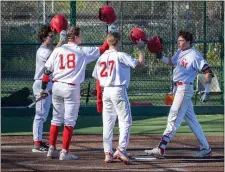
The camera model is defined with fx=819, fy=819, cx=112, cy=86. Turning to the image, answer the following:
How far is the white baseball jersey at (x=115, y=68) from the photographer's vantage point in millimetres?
10109

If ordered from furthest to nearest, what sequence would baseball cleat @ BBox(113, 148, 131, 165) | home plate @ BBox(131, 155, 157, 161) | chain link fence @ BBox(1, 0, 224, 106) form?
1. chain link fence @ BBox(1, 0, 224, 106)
2. home plate @ BBox(131, 155, 157, 161)
3. baseball cleat @ BBox(113, 148, 131, 165)

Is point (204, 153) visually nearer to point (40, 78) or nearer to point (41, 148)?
point (41, 148)

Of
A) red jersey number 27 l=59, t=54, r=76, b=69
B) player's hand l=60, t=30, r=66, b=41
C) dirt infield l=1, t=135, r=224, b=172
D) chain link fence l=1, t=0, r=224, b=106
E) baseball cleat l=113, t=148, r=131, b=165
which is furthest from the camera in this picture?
chain link fence l=1, t=0, r=224, b=106

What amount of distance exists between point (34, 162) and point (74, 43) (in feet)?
5.29

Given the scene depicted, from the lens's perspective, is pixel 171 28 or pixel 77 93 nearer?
pixel 77 93

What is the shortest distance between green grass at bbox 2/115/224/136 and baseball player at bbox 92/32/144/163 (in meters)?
3.44

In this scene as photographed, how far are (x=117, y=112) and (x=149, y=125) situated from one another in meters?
4.68

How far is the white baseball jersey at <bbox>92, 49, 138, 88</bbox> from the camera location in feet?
33.2

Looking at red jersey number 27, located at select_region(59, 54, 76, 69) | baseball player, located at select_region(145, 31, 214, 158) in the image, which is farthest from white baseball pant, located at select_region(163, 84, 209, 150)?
red jersey number 27, located at select_region(59, 54, 76, 69)

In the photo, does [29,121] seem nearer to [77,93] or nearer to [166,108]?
[166,108]

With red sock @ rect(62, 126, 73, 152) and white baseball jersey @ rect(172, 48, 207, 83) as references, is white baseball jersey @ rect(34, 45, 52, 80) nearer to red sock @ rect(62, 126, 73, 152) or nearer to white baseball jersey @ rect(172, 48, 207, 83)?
red sock @ rect(62, 126, 73, 152)

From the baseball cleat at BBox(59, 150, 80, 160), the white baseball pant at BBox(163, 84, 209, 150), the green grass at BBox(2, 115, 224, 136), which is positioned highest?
the white baseball pant at BBox(163, 84, 209, 150)

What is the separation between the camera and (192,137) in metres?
13.1

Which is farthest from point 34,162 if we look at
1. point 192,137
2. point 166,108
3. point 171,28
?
point 171,28
